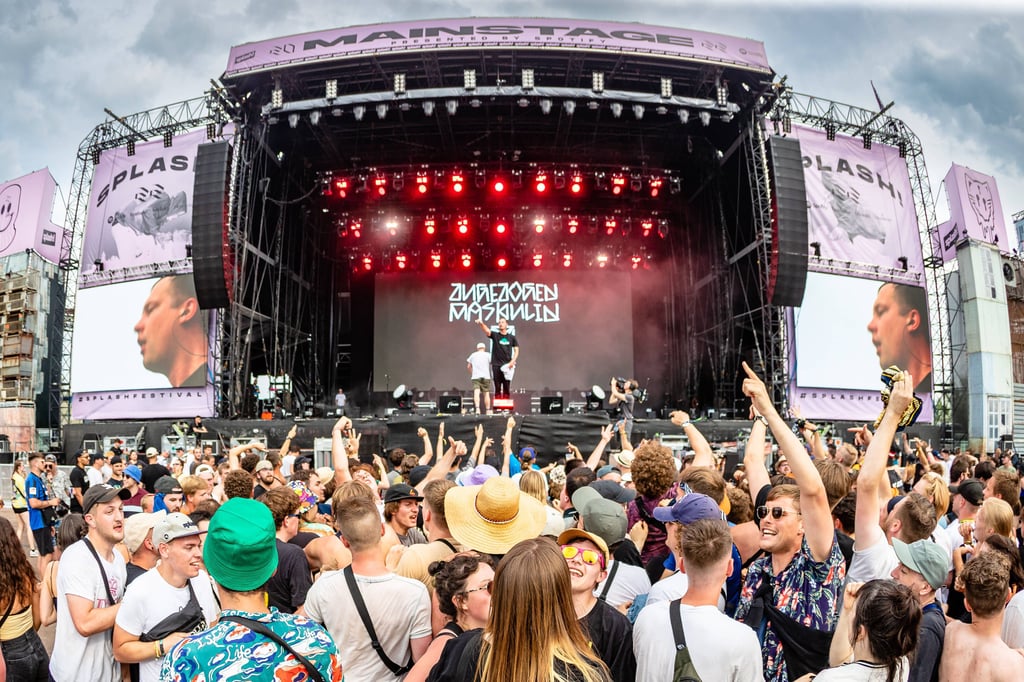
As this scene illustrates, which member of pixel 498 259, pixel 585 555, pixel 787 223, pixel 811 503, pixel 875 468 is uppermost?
pixel 498 259

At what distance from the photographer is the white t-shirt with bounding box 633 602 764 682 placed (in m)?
2.26

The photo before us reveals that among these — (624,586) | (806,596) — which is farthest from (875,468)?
(624,586)

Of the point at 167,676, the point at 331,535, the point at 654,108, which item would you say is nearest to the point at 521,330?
the point at 654,108

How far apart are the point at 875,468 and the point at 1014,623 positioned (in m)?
0.97

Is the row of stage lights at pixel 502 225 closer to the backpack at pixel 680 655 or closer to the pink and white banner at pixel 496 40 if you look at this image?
the pink and white banner at pixel 496 40

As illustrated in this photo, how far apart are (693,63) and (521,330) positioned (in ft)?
31.1

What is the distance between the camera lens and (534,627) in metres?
1.94

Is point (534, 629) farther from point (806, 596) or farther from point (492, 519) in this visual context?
point (806, 596)

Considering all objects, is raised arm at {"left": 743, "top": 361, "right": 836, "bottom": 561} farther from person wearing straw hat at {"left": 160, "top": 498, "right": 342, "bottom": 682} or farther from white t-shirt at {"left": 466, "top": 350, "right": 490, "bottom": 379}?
white t-shirt at {"left": 466, "top": 350, "right": 490, "bottom": 379}

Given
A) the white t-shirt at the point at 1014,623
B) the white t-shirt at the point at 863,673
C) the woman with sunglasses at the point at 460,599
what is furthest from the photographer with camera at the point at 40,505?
the white t-shirt at the point at 1014,623

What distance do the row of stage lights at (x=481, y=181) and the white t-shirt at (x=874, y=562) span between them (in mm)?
16729

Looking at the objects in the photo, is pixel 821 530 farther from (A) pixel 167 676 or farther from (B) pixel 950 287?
(B) pixel 950 287

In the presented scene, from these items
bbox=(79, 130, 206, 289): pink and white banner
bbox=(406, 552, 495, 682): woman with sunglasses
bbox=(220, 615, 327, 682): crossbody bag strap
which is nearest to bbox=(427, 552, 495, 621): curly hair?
bbox=(406, 552, 495, 682): woman with sunglasses

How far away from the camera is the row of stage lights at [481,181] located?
1912 centimetres
